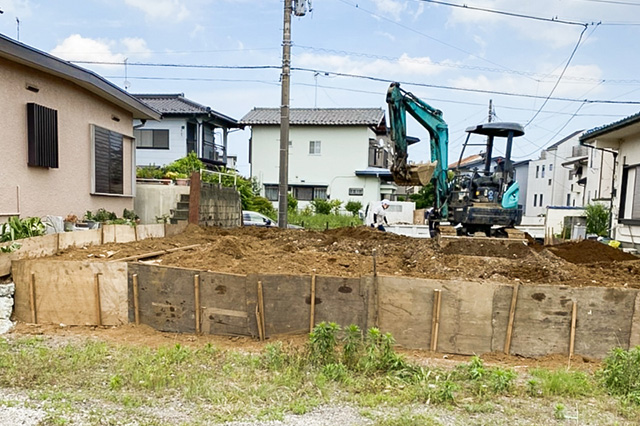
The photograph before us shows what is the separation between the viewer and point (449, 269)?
593cm

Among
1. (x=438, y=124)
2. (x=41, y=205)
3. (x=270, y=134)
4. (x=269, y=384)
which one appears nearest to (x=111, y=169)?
(x=41, y=205)

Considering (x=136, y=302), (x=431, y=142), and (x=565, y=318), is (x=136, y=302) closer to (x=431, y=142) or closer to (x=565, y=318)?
(x=565, y=318)

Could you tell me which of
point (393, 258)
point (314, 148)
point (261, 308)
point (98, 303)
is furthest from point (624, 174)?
point (314, 148)

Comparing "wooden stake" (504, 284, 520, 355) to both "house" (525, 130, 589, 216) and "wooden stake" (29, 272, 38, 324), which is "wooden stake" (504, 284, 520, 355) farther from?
"house" (525, 130, 589, 216)

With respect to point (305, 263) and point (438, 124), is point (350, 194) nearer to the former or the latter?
point (438, 124)

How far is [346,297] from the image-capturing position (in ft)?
15.5

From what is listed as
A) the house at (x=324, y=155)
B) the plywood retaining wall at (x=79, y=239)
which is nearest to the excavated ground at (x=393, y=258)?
the plywood retaining wall at (x=79, y=239)

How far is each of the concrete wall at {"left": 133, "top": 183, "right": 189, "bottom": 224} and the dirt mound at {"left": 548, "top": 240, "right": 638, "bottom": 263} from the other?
865 cm

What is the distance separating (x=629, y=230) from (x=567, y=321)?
21.8ft

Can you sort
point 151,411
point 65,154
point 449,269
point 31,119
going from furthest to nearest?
point 65,154, point 31,119, point 449,269, point 151,411

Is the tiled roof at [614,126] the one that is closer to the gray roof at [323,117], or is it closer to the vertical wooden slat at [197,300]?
the vertical wooden slat at [197,300]

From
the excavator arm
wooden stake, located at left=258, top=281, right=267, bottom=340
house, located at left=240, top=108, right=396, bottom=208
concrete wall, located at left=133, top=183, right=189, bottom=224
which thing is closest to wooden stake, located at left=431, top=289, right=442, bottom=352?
wooden stake, located at left=258, top=281, right=267, bottom=340

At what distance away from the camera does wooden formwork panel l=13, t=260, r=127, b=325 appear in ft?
17.1

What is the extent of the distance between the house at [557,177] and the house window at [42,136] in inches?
917
